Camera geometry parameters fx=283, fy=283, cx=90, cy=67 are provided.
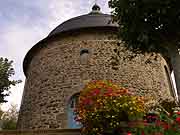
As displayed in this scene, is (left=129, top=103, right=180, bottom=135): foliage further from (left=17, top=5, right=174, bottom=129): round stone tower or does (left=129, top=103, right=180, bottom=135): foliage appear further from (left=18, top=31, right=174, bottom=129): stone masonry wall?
(left=18, top=31, right=174, bottom=129): stone masonry wall

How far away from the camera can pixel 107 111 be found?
7.21 m

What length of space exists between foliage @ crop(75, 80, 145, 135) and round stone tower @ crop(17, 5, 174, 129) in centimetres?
406

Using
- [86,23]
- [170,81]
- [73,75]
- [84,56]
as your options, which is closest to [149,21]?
[73,75]

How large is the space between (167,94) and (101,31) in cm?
431

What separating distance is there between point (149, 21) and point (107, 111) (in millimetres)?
2678

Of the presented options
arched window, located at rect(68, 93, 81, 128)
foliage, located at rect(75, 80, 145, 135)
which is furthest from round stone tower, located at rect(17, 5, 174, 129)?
foliage, located at rect(75, 80, 145, 135)

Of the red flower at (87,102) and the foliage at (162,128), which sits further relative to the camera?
the red flower at (87,102)

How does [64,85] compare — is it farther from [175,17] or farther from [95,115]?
[175,17]

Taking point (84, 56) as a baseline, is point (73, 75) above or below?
below

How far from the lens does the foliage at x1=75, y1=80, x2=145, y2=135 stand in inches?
279

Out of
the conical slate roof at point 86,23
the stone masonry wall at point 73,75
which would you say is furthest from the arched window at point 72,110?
the conical slate roof at point 86,23

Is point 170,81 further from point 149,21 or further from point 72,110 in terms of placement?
point 149,21

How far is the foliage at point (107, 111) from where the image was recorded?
279 inches

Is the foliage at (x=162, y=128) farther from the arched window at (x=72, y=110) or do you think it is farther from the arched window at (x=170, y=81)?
the arched window at (x=170, y=81)
